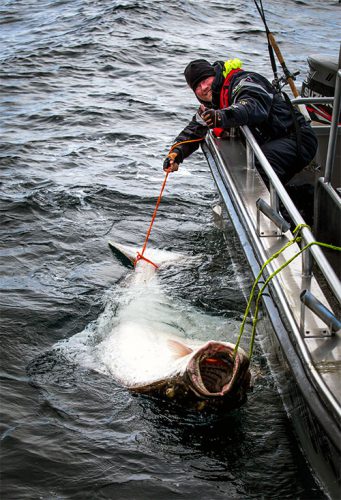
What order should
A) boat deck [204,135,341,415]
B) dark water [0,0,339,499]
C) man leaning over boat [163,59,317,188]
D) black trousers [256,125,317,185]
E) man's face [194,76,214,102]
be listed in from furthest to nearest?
man's face [194,76,214,102] → black trousers [256,125,317,185] → man leaning over boat [163,59,317,188] → dark water [0,0,339,499] → boat deck [204,135,341,415]

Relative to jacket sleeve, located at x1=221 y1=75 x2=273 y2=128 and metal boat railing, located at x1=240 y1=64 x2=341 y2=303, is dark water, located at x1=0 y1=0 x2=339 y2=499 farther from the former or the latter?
jacket sleeve, located at x1=221 y1=75 x2=273 y2=128

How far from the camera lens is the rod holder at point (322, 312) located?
4105mm

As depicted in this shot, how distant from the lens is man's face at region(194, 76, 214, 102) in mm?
6688

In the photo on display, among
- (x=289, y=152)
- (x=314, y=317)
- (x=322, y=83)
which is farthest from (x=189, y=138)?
(x=314, y=317)

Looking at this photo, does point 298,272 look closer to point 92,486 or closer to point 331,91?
point 92,486

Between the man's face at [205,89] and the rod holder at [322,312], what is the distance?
3.05m

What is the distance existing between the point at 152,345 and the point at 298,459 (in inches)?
52.7

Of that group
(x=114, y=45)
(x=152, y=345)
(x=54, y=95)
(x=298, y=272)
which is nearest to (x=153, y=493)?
(x=152, y=345)

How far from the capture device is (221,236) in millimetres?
7531

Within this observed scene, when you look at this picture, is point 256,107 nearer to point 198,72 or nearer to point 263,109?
point 263,109

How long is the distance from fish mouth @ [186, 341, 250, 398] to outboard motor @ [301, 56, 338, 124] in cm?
418

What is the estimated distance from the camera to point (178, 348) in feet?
17.1

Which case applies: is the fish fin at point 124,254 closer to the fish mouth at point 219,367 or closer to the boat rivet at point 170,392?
the boat rivet at point 170,392

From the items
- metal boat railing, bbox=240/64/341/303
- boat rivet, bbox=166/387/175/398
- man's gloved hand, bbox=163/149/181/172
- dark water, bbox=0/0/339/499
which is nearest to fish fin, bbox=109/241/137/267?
dark water, bbox=0/0/339/499
